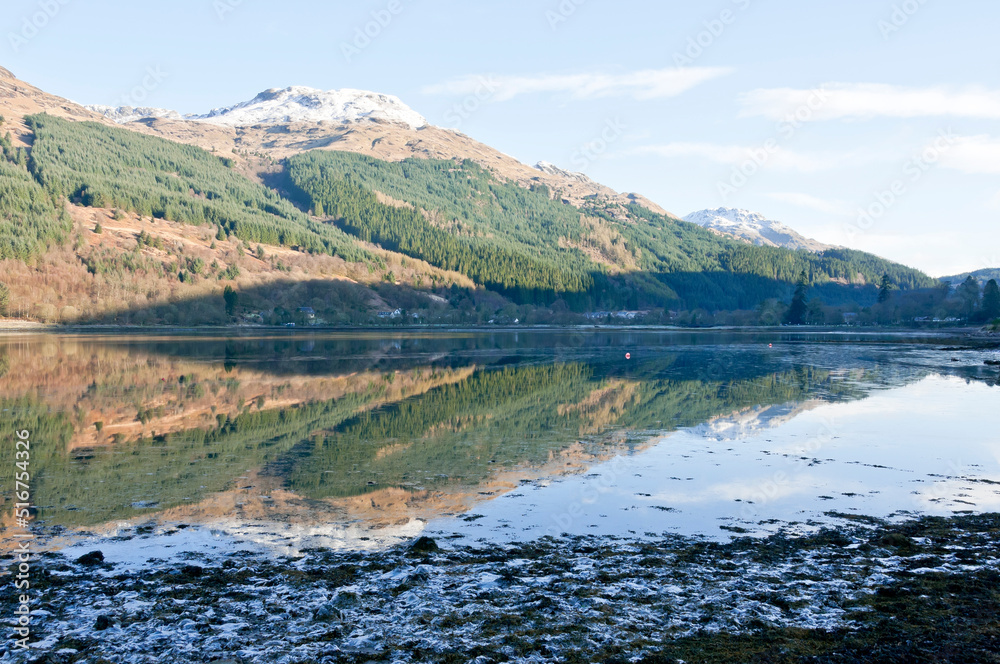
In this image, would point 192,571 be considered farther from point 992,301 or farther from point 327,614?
point 992,301

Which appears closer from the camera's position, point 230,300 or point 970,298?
point 230,300

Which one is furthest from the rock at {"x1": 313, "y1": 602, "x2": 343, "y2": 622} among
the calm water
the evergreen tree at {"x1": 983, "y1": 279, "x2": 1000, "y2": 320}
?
the evergreen tree at {"x1": 983, "y1": 279, "x2": 1000, "y2": 320}

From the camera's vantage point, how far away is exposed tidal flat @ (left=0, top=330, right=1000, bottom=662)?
9133 millimetres

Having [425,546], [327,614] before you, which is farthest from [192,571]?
[425,546]

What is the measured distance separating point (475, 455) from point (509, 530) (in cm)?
805

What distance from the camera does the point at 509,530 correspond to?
1417 cm

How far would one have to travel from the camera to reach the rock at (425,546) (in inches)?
498

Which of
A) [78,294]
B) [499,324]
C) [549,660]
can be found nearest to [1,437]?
[549,660]

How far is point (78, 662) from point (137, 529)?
6094mm

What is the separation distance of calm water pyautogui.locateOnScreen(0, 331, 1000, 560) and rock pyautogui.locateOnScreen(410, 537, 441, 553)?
0.75 meters

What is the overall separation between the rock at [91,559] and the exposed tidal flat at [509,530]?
0.06 meters

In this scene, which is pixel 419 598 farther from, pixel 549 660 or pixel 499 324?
pixel 499 324

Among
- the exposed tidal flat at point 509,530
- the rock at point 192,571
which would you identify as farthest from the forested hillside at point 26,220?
the rock at point 192,571

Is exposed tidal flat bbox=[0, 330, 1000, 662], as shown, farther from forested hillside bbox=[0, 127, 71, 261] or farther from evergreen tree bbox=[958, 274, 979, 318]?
evergreen tree bbox=[958, 274, 979, 318]
